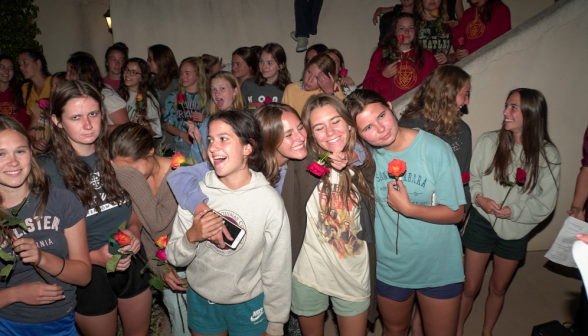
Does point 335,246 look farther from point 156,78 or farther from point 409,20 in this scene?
point 156,78

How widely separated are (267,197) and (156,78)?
3.68m

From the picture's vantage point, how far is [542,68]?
4039 mm

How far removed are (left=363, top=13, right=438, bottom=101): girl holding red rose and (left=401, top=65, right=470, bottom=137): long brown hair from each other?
1273 mm

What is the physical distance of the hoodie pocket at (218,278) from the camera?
83.6 inches

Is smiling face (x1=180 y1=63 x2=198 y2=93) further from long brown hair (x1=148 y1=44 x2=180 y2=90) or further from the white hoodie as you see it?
the white hoodie

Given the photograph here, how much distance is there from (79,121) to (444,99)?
8.60 feet

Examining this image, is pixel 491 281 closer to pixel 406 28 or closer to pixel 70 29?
pixel 406 28

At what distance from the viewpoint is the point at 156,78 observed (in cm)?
509

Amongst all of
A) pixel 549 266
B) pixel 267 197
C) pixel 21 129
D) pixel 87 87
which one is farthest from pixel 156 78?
pixel 549 266

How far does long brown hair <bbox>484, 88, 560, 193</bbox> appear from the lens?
2.96 metres

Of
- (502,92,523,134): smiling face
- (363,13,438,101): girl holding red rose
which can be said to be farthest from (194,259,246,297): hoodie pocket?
(363,13,438,101): girl holding red rose

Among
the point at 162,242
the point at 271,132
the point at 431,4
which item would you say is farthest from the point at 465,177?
the point at 431,4

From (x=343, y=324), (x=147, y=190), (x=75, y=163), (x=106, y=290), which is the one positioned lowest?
(x=343, y=324)

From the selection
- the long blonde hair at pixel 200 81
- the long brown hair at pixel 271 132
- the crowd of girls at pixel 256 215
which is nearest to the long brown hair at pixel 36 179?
the crowd of girls at pixel 256 215
